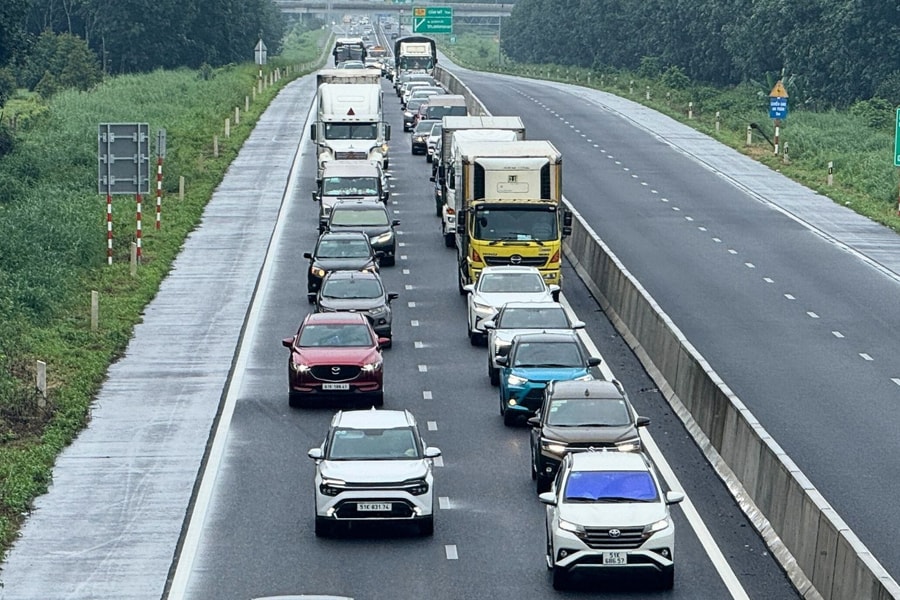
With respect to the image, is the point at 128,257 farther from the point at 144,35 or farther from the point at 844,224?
the point at 144,35

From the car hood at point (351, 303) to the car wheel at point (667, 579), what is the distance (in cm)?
1737

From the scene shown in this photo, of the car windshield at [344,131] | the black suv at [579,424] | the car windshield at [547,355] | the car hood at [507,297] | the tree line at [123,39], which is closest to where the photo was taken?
the black suv at [579,424]

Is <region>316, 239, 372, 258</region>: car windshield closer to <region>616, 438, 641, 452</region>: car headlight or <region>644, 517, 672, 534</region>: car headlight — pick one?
<region>616, 438, 641, 452</region>: car headlight

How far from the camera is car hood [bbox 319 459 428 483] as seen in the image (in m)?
23.7

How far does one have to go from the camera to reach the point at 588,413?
2669 centimetres

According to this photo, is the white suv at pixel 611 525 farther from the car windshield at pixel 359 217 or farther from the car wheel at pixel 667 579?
the car windshield at pixel 359 217

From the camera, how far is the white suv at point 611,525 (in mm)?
20984

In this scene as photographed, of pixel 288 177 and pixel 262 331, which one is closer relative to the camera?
pixel 262 331

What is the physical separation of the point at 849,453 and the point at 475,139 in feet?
79.2

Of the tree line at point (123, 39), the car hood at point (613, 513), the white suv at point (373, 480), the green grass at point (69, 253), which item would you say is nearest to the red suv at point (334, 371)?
the green grass at point (69, 253)

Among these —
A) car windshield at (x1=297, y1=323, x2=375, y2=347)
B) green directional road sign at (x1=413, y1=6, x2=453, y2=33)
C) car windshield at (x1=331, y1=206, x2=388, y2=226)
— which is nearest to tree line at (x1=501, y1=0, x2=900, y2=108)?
green directional road sign at (x1=413, y1=6, x2=453, y2=33)

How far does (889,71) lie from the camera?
10269cm

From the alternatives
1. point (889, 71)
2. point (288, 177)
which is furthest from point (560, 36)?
point (288, 177)

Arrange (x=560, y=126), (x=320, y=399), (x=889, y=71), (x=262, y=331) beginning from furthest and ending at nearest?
(x=889, y=71)
(x=560, y=126)
(x=262, y=331)
(x=320, y=399)
